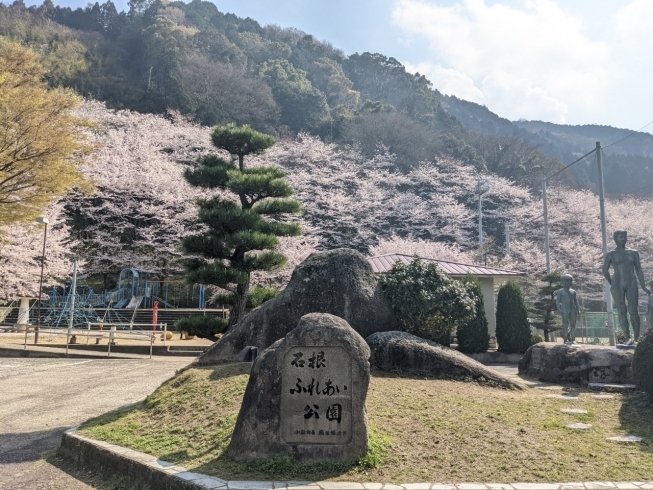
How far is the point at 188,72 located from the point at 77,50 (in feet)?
32.2

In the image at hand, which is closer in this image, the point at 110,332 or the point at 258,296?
the point at 258,296

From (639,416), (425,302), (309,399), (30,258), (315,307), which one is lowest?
(639,416)

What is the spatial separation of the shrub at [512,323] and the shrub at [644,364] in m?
7.88

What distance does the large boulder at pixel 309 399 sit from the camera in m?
4.28

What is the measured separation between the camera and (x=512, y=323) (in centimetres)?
1491

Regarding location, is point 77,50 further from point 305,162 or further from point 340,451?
point 340,451

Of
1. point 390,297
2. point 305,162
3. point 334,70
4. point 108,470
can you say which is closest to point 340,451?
point 108,470

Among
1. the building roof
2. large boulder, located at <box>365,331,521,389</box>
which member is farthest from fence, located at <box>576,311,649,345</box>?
large boulder, located at <box>365,331,521,389</box>

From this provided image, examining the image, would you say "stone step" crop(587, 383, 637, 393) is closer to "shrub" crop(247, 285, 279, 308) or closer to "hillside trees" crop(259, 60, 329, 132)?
"shrub" crop(247, 285, 279, 308)

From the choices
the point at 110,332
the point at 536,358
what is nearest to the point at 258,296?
the point at 110,332

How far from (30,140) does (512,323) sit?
1564 cm

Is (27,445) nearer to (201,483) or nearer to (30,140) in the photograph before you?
(201,483)

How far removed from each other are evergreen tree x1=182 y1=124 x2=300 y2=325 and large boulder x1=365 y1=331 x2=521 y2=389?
17.6ft

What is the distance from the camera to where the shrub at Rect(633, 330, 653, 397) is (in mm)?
6633
